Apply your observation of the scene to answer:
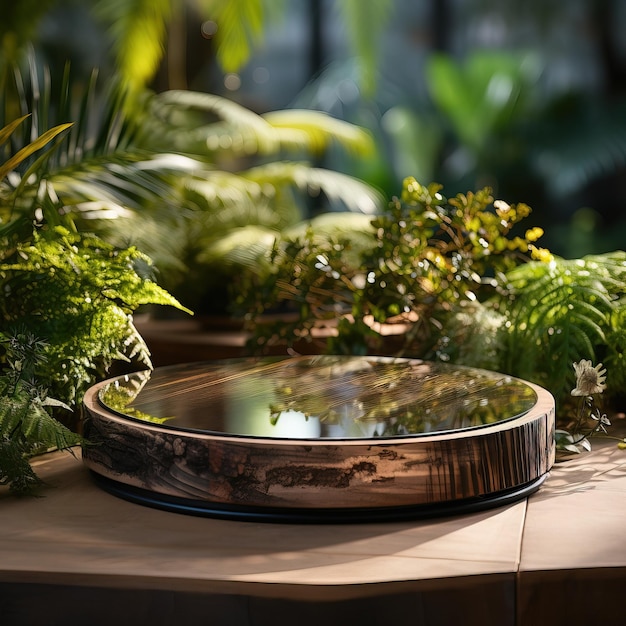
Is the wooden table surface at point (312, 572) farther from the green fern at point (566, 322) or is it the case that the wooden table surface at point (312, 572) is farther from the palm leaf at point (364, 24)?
the palm leaf at point (364, 24)

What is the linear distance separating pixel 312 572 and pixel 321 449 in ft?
0.62

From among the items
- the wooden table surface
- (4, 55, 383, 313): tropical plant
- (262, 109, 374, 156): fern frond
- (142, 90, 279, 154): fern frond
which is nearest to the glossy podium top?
the wooden table surface

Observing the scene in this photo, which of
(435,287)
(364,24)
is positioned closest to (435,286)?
(435,287)

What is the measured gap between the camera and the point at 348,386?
152cm

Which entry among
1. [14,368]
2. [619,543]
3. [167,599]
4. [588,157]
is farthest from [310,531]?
[588,157]

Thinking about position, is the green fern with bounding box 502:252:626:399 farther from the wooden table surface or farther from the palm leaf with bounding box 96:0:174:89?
the palm leaf with bounding box 96:0:174:89

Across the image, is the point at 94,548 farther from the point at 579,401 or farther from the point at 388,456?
the point at 579,401

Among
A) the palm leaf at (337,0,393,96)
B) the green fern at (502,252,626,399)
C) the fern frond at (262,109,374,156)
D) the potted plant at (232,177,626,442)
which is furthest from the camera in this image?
the palm leaf at (337,0,393,96)

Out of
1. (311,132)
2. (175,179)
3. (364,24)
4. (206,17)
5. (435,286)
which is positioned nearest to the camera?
(435,286)

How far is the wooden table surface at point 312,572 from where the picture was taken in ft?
3.22

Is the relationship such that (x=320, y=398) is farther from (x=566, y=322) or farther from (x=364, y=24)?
(x=364, y=24)

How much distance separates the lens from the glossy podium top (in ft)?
4.09

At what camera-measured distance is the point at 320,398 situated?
1.43 m

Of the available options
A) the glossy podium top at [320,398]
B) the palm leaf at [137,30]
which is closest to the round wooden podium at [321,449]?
the glossy podium top at [320,398]
